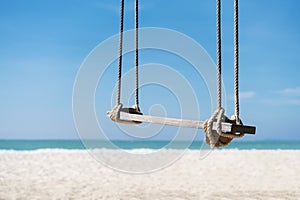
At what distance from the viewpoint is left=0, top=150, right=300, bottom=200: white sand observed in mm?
6298

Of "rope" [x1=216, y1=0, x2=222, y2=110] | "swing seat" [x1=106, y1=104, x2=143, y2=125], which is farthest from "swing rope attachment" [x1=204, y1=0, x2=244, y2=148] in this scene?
"swing seat" [x1=106, y1=104, x2=143, y2=125]

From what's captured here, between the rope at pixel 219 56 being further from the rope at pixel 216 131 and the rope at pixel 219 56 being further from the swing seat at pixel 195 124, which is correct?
the swing seat at pixel 195 124

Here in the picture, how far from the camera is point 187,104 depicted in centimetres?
545

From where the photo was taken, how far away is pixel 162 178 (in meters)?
8.04

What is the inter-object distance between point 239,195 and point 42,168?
171 inches

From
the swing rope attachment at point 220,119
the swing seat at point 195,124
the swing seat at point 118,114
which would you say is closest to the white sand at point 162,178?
the swing seat at point 118,114

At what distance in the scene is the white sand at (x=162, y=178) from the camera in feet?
20.7

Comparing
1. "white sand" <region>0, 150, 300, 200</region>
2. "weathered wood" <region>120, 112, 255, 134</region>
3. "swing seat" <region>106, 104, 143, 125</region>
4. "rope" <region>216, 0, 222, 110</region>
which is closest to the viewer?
"weathered wood" <region>120, 112, 255, 134</region>

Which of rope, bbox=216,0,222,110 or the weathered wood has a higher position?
rope, bbox=216,0,222,110

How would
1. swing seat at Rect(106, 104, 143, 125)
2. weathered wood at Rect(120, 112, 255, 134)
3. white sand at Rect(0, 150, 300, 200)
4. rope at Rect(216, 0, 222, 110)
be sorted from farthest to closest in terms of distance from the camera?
1. white sand at Rect(0, 150, 300, 200)
2. swing seat at Rect(106, 104, 143, 125)
3. rope at Rect(216, 0, 222, 110)
4. weathered wood at Rect(120, 112, 255, 134)

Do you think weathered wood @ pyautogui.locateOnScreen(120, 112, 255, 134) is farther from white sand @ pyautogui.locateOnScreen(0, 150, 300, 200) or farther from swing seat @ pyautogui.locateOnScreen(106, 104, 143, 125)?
white sand @ pyautogui.locateOnScreen(0, 150, 300, 200)

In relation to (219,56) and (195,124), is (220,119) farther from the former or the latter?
(219,56)

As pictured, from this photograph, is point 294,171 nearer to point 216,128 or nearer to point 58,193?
point 58,193

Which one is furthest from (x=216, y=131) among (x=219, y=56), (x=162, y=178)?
(x=162, y=178)
